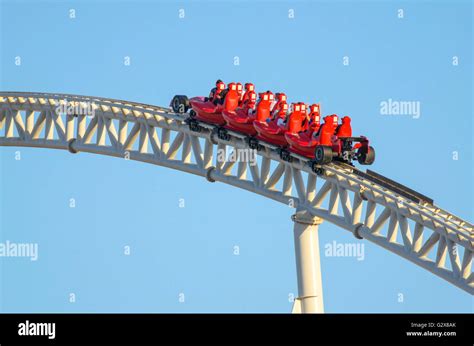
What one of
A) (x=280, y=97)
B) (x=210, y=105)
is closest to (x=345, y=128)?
(x=280, y=97)

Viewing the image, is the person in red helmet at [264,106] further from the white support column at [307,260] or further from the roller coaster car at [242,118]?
the white support column at [307,260]

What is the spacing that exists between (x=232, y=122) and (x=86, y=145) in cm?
559

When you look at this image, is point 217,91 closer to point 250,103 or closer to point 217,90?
point 217,90

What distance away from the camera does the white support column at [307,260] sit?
45.8 meters

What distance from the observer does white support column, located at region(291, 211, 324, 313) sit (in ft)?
150

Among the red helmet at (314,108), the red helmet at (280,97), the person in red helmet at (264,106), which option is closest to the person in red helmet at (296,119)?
the red helmet at (314,108)

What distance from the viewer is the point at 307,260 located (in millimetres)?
46188

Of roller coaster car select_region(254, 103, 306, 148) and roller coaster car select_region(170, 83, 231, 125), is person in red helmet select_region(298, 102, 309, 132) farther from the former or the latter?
roller coaster car select_region(170, 83, 231, 125)

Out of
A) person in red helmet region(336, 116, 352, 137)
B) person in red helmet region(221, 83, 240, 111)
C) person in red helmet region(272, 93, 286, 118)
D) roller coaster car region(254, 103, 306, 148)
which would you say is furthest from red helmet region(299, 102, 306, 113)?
person in red helmet region(221, 83, 240, 111)

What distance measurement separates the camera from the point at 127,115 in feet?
171

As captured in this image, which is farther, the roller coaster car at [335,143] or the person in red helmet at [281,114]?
the person in red helmet at [281,114]

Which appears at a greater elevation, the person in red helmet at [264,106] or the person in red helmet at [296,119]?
the person in red helmet at [264,106]

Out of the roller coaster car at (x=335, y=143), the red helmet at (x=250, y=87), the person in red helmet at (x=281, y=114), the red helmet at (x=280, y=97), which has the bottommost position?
the roller coaster car at (x=335, y=143)

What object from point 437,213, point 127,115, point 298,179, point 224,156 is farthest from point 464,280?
point 127,115
